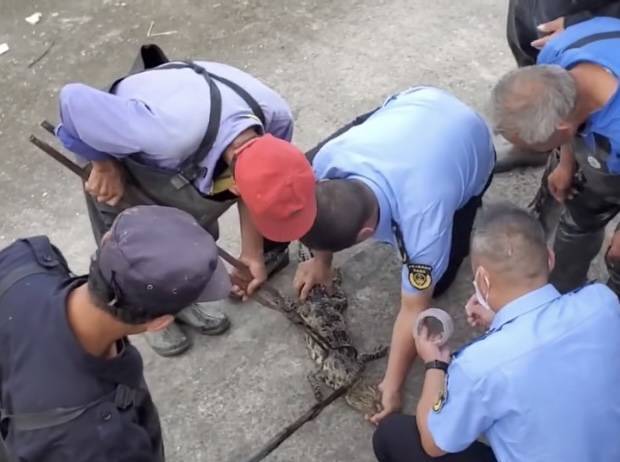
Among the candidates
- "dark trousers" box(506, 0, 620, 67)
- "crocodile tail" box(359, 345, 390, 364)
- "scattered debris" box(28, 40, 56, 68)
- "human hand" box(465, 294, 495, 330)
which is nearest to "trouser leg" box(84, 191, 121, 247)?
"crocodile tail" box(359, 345, 390, 364)

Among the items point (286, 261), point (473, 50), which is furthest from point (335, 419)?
point (473, 50)

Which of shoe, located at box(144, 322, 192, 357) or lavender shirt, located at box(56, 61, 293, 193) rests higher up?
lavender shirt, located at box(56, 61, 293, 193)

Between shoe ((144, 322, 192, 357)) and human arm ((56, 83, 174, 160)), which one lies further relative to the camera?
shoe ((144, 322, 192, 357))

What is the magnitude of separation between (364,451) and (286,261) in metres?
0.85

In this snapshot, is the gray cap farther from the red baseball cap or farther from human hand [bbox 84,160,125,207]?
human hand [bbox 84,160,125,207]

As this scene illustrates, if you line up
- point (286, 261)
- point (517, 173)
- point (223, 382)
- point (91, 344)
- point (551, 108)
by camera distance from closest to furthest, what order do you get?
point (91, 344)
point (551, 108)
point (223, 382)
point (286, 261)
point (517, 173)

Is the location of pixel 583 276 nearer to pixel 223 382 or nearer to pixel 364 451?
pixel 364 451

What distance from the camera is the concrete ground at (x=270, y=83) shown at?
330 centimetres

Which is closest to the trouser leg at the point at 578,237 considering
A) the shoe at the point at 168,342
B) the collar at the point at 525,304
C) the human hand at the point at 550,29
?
the human hand at the point at 550,29

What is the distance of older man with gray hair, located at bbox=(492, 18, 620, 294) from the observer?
9.19 feet

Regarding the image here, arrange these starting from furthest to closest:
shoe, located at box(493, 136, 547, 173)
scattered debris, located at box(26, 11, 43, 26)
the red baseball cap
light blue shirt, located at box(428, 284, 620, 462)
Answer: scattered debris, located at box(26, 11, 43, 26) → shoe, located at box(493, 136, 547, 173) → the red baseball cap → light blue shirt, located at box(428, 284, 620, 462)

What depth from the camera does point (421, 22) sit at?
196 inches

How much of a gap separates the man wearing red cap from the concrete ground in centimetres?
56

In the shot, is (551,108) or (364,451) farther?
(364,451)
